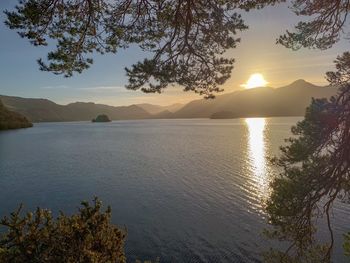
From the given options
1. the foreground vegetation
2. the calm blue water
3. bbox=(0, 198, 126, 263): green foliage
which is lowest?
the calm blue water

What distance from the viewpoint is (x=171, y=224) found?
29828 millimetres

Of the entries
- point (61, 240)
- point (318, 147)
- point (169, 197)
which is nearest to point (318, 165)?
point (318, 147)

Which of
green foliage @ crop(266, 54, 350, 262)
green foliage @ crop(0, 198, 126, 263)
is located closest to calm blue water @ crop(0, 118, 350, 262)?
green foliage @ crop(266, 54, 350, 262)

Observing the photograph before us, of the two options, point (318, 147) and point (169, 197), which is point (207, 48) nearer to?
point (318, 147)

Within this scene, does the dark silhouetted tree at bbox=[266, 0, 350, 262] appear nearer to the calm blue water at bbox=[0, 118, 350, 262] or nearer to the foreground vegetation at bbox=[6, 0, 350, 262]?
the foreground vegetation at bbox=[6, 0, 350, 262]

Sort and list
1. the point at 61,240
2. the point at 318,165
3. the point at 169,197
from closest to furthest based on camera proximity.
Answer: the point at 61,240 → the point at 318,165 → the point at 169,197

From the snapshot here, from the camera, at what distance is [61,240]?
11250 mm

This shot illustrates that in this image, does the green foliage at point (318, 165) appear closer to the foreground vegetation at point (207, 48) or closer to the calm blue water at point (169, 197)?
the foreground vegetation at point (207, 48)

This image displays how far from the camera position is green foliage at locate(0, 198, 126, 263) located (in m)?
10.4

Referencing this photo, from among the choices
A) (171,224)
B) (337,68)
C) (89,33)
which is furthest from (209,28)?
(171,224)

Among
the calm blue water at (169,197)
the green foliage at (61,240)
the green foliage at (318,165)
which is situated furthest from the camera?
the calm blue water at (169,197)

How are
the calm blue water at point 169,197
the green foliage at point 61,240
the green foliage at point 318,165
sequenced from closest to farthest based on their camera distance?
→ the green foliage at point 61,240, the green foliage at point 318,165, the calm blue water at point 169,197

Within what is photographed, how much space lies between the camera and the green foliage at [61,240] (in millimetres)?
10438

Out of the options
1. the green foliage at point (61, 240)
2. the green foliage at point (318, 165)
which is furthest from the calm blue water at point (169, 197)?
the green foliage at point (61, 240)
